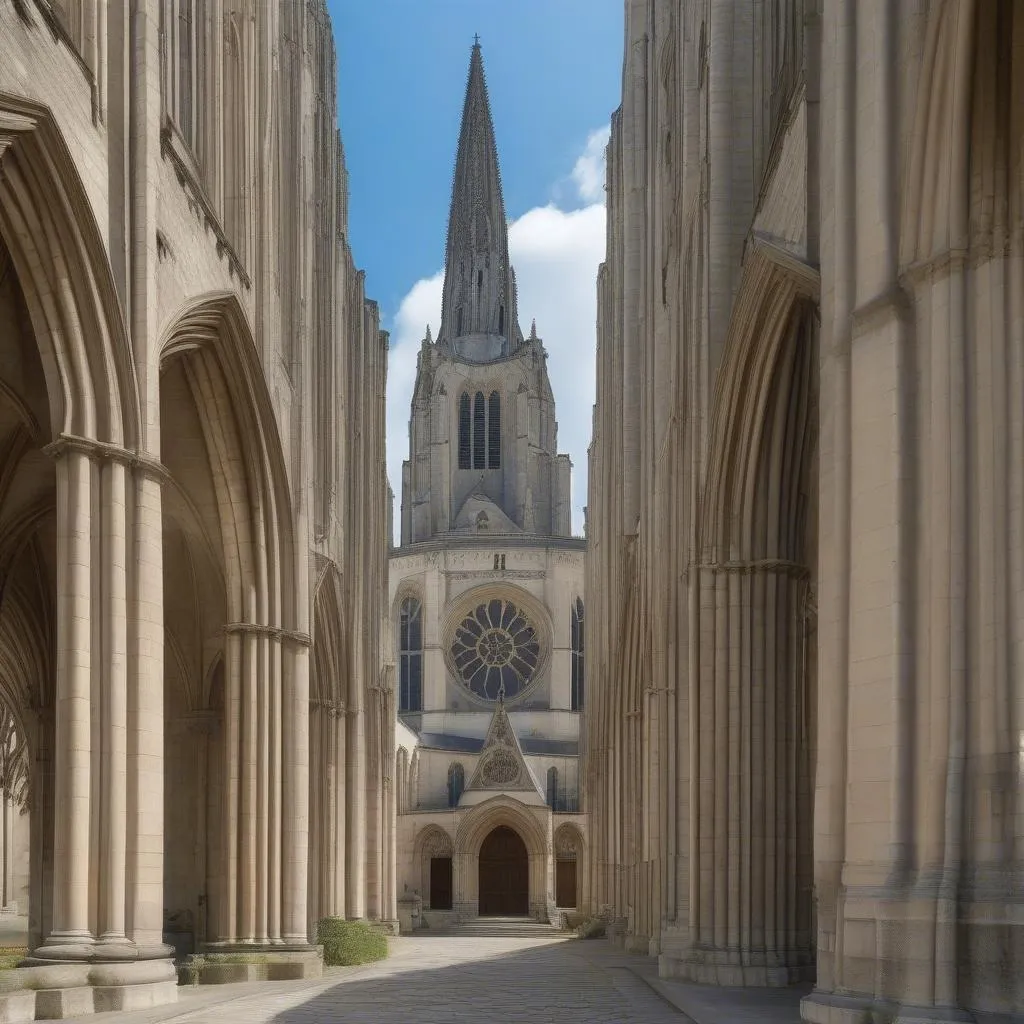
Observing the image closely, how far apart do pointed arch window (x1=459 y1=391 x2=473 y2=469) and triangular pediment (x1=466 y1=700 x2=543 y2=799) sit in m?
18.5

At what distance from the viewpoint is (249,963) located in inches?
847

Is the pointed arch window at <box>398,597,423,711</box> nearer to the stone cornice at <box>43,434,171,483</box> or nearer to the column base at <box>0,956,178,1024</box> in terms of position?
the stone cornice at <box>43,434,171,483</box>

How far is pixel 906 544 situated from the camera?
37.0 feet

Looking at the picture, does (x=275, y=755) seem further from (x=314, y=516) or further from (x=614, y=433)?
(x=614, y=433)

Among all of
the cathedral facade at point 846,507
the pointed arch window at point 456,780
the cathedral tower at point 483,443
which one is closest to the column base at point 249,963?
the cathedral facade at point 846,507

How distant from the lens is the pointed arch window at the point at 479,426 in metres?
77.3

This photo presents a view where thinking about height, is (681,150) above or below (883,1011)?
above

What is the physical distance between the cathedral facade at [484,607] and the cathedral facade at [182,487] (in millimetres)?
21343

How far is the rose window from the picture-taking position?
232 feet

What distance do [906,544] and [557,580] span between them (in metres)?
59.1

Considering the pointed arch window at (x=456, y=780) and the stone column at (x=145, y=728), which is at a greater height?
the stone column at (x=145, y=728)

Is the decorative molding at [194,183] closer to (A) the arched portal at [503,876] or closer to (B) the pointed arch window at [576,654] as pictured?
(A) the arched portal at [503,876]

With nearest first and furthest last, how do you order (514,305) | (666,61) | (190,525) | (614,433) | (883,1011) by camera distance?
(883,1011), (190,525), (666,61), (614,433), (514,305)

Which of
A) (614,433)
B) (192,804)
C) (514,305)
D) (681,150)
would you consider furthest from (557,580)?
(681,150)
